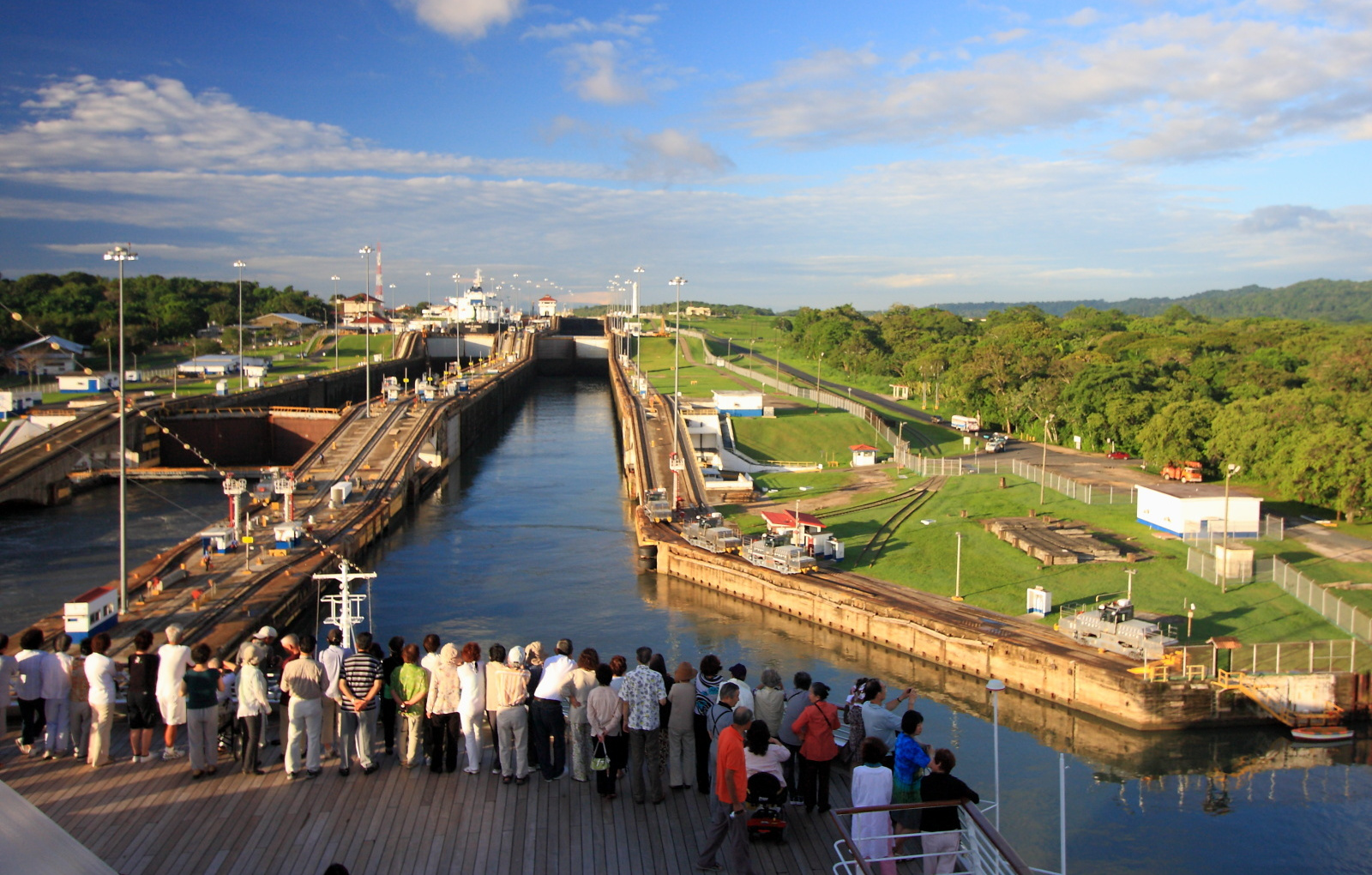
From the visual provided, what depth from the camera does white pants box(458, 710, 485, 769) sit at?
9.89 metres

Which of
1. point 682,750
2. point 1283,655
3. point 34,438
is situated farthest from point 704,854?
point 34,438

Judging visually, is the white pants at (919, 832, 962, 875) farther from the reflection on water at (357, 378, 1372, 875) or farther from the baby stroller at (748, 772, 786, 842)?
the reflection on water at (357, 378, 1372, 875)

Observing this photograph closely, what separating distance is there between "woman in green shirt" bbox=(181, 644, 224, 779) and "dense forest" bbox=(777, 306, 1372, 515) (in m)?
37.3

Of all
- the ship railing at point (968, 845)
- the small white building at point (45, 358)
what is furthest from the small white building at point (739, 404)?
the ship railing at point (968, 845)

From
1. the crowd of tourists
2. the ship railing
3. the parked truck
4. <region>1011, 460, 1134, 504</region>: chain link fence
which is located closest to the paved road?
the parked truck

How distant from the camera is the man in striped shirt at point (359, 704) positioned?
966 centimetres

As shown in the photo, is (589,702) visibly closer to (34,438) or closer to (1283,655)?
(1283,655)

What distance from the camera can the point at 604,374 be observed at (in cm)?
13550

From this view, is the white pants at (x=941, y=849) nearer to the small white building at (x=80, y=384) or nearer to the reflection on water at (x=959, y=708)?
the reflection on water at (x=959, y=708)

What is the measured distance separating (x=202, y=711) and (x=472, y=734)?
2676mm

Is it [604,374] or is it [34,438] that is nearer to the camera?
[34,438]

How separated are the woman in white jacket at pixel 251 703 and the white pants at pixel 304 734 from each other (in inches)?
13.9

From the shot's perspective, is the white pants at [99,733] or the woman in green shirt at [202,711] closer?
the woman in green shirt at [202,711]

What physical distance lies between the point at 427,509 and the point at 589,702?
41104 millimetres
